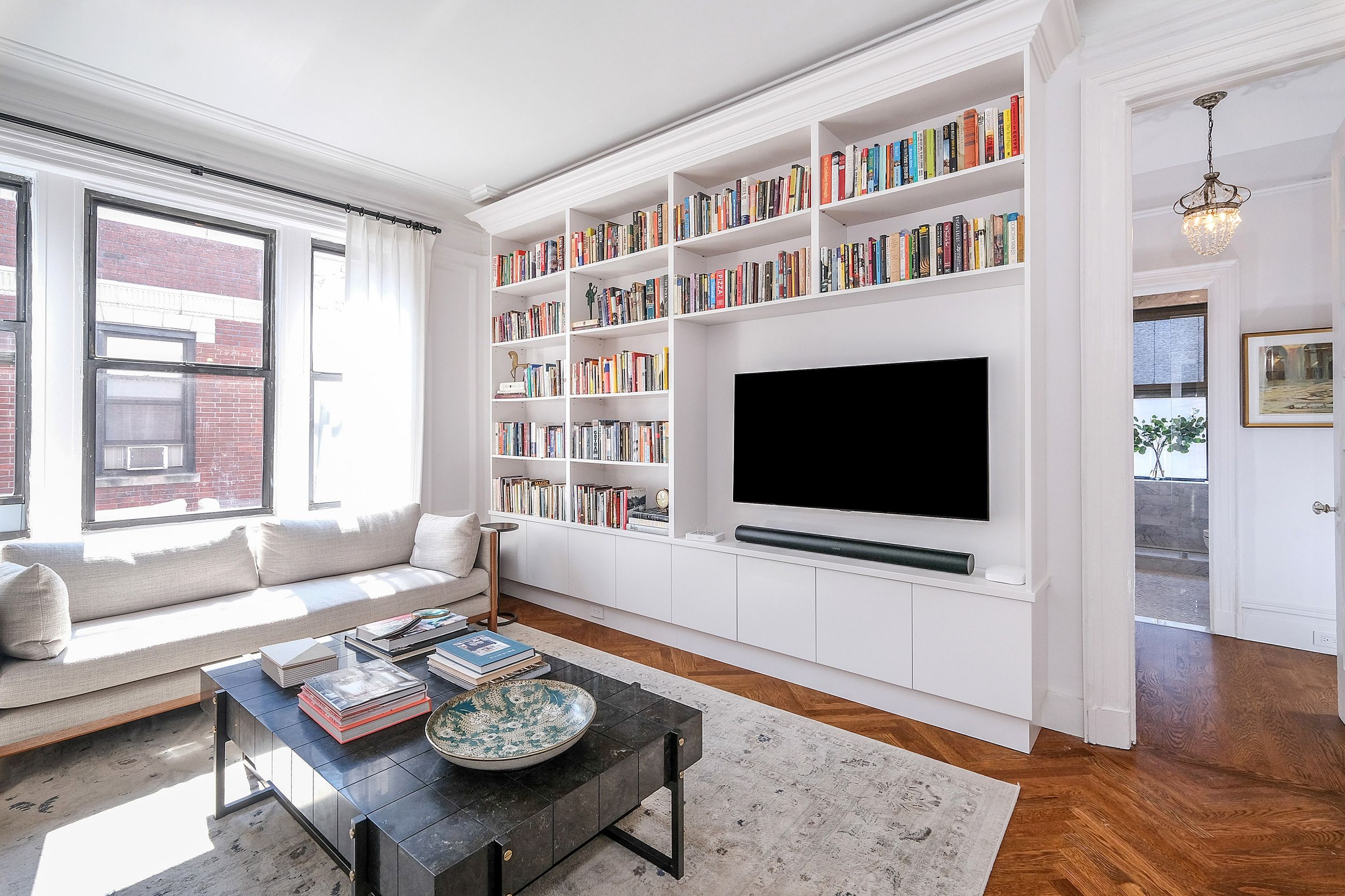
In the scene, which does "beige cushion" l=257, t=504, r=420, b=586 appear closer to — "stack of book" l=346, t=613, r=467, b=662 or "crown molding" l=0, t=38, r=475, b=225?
"stack of book" l=346, t=613, r=467, b=662

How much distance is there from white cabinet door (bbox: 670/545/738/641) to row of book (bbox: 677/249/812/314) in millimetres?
1266

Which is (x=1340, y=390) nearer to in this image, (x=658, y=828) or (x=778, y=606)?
(x=778, y=606)

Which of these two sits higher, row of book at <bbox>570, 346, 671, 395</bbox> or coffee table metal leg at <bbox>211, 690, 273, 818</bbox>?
row of book at <bbox>570, 346, 671, 395</bbox>

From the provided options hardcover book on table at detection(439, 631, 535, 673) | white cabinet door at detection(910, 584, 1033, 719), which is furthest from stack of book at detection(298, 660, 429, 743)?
white cabinet door at detection(910, 584, 1033, 719)

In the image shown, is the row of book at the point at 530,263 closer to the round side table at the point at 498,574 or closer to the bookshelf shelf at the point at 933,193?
the round side table at the point at 498,574

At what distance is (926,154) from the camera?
2516 millimetres

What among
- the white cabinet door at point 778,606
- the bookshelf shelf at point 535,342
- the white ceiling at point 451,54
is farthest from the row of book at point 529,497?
the white ceiling at point 451,54

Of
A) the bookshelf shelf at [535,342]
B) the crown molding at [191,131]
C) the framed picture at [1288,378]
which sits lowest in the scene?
the framed picture at [1288,378]

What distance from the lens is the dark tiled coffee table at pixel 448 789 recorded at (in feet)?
3.92

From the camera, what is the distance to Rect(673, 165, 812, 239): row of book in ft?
9.46

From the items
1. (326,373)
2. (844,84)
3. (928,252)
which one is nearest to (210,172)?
(326,373)

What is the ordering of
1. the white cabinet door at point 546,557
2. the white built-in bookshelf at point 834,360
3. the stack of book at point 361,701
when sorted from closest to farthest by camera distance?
the stack of book at point 361,701 < the white built-in bookshelf at point 834,360 < the white cabinet door at point 546,557

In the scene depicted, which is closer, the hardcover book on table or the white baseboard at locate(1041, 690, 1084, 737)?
the hardcover book on table

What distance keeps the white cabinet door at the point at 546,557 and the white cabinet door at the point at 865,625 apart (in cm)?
178
